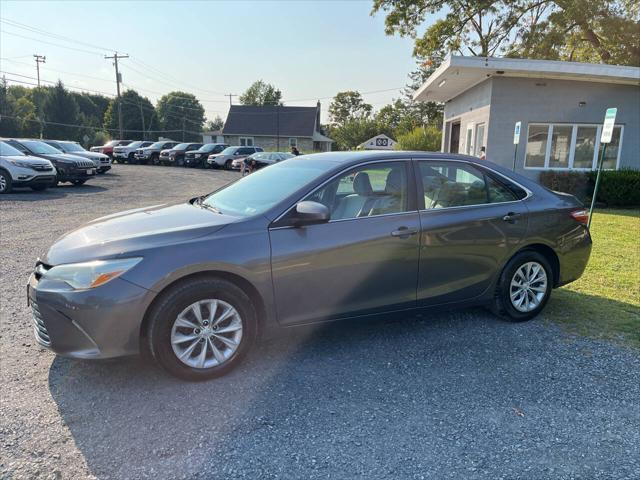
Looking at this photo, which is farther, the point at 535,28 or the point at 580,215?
the point at 535,28

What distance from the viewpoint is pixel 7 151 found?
14461 millimetres

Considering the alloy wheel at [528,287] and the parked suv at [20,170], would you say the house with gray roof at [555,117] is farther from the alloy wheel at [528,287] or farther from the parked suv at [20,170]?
the parked suv at [20,170]

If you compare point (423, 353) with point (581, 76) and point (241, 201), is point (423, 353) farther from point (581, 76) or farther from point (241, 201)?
point (581, 76)

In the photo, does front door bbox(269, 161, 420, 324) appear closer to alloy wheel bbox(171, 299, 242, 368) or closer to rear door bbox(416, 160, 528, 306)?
rear door bbox(416, 160, 528, 306)

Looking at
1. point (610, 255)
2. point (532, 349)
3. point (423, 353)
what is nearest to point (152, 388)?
point (423, 353)

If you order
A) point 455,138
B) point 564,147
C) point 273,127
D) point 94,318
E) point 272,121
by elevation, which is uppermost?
point 272,121

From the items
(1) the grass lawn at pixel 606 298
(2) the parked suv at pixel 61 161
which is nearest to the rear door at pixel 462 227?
(1) the grass lawn at pixel 606 298

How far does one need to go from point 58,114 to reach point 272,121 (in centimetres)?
2593

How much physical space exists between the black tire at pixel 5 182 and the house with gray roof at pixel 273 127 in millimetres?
41963

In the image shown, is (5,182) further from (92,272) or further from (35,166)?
(92,272)

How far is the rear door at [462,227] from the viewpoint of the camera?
13.0 feet

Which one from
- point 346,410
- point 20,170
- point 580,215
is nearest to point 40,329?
point 346,410

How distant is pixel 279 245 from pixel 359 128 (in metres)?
63.6

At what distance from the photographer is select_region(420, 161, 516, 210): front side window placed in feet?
13.3
